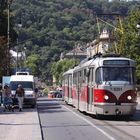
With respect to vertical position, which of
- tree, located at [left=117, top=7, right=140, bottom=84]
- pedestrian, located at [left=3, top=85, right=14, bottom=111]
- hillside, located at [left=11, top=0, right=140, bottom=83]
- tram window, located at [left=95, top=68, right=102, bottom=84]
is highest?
hillside, located at [left=11, top=0, right=140, bottom=83]

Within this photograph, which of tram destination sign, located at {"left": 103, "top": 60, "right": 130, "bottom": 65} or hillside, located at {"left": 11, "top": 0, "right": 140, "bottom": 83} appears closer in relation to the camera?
tram destination sign, located at {"left": 103, "top": 60, "right": 130, "bottom": 65}

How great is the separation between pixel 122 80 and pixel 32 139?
1020 centimetres

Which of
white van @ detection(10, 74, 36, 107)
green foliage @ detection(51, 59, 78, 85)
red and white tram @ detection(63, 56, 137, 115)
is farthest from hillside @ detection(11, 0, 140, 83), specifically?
red and white tram @ detection(63, 56, 137, 115)

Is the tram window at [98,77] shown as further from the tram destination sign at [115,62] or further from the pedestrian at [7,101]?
the pedestrian at [7,101]

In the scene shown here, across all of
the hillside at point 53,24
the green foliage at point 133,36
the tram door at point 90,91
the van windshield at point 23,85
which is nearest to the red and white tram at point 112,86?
the tram door at point 90,91

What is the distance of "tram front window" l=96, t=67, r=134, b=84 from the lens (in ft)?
83.5

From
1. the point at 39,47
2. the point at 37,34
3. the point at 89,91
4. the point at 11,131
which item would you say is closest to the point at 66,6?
the point at 39,47

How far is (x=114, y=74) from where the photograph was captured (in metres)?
25.6

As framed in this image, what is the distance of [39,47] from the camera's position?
427 feet

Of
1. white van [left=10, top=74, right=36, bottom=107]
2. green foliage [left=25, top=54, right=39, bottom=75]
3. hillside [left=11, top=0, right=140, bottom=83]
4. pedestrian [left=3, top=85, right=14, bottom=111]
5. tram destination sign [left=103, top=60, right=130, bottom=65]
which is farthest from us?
green foliage [left=25, top=54, right=39, bottom=75]

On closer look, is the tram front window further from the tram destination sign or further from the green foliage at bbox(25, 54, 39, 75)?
the green foliage at bbox(25, 54, 39, 75)

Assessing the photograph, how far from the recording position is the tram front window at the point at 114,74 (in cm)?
2545

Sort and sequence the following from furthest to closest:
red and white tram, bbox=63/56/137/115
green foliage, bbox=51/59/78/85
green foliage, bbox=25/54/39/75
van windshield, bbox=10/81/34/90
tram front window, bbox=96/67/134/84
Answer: green foliage, bbox=51/59/78/85
green foliage, bbox=25/54/39/75
van windshield, bbox=10/81/34/90
tram front window, bbox=96/67/134/84
red and white tram, bbox=63/56/137/115

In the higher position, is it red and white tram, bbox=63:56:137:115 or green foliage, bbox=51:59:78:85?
green foliage, bbox=51:59:78:85
